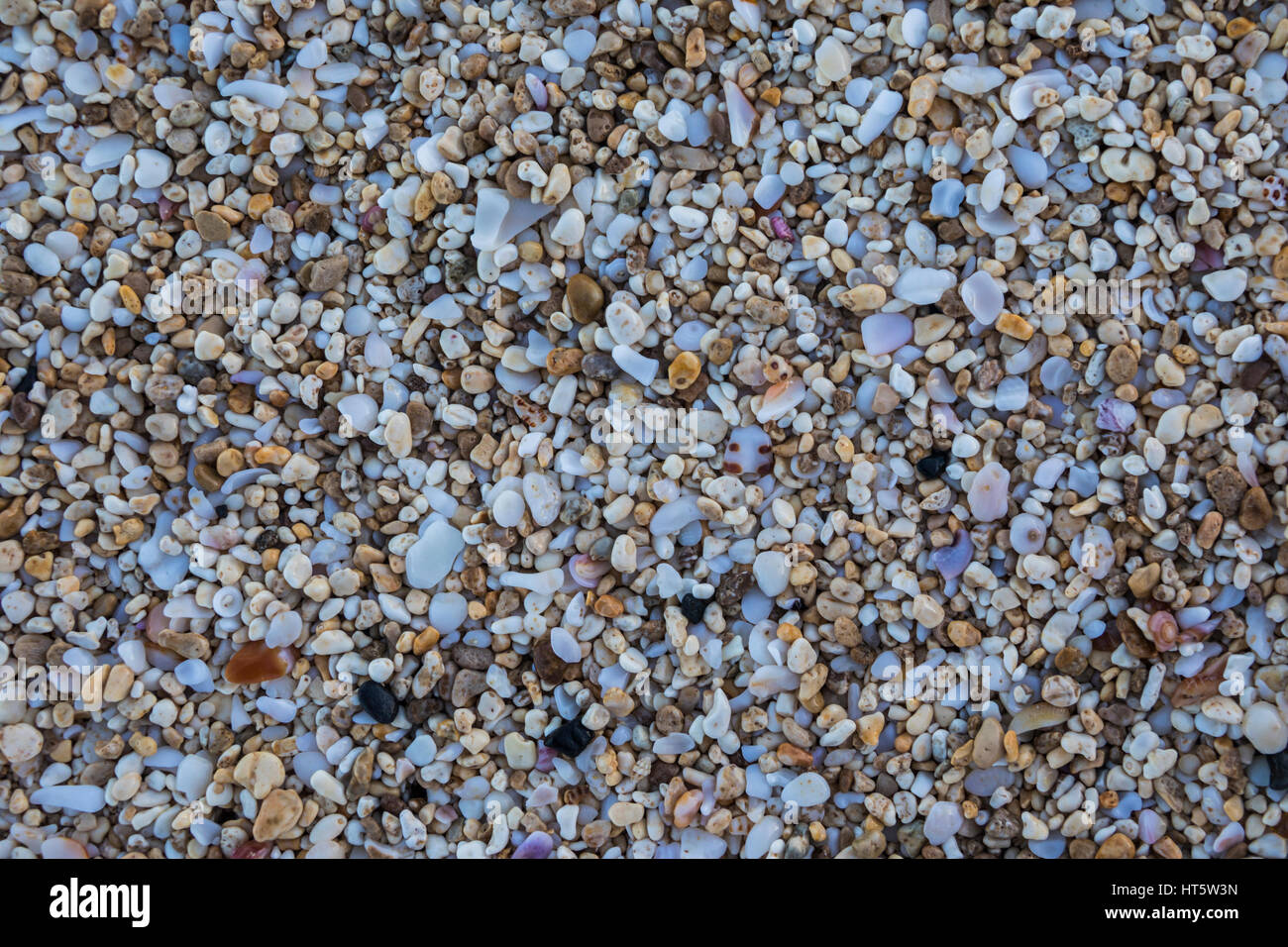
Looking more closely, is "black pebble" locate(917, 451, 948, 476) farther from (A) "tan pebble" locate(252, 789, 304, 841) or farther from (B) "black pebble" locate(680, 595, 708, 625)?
(A) "tan pebble" locate(252, 789, 304, 841)

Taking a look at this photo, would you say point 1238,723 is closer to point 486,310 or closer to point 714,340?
point 714,340

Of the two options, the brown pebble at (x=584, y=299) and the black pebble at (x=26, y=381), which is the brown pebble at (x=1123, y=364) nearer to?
the brown pebble at (x=584, y=299)

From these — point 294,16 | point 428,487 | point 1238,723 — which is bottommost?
point 1238,723

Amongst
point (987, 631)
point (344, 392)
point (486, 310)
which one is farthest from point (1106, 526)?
point (344, 392)

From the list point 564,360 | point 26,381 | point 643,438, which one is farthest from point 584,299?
point 26,381

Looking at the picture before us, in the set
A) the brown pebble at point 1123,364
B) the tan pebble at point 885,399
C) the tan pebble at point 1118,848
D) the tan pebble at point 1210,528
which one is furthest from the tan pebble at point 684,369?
the tan pebble at point 1118,848
